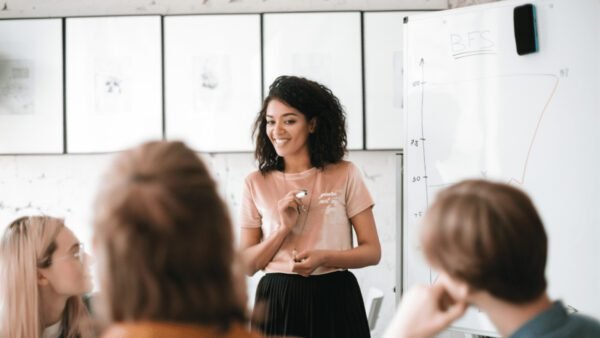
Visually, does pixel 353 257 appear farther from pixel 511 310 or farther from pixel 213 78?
pixel 213 78

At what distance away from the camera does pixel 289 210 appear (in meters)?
1.83

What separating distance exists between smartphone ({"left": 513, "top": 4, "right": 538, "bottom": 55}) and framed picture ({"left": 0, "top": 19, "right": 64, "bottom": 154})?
2.04m

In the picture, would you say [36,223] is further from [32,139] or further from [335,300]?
[32,139]

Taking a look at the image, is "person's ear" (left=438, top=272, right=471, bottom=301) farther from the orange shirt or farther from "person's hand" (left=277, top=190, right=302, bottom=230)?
"person's hand" (left=277, top=190, right=302, bottom=230)

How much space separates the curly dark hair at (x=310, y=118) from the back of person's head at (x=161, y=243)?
47.2 inches

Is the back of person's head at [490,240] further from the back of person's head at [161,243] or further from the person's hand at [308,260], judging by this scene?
the person's hand at [308,260]

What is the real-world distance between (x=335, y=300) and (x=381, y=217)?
108cm

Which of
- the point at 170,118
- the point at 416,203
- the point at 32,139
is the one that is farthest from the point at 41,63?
the point at 416,203

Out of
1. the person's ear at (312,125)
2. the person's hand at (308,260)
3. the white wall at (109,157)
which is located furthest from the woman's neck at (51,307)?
the white wall at (109,157)

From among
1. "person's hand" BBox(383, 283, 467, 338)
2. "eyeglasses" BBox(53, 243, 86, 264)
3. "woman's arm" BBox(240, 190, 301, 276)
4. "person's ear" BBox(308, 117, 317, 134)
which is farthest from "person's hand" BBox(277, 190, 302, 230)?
"person's hand" BBox(383, 283, 467, 338)

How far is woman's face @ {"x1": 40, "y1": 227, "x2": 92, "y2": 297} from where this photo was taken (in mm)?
1535

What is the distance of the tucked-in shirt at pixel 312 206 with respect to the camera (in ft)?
6.13

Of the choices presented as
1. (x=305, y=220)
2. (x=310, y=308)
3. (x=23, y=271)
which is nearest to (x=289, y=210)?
(x=305, y=220)

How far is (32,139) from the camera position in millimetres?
2857
